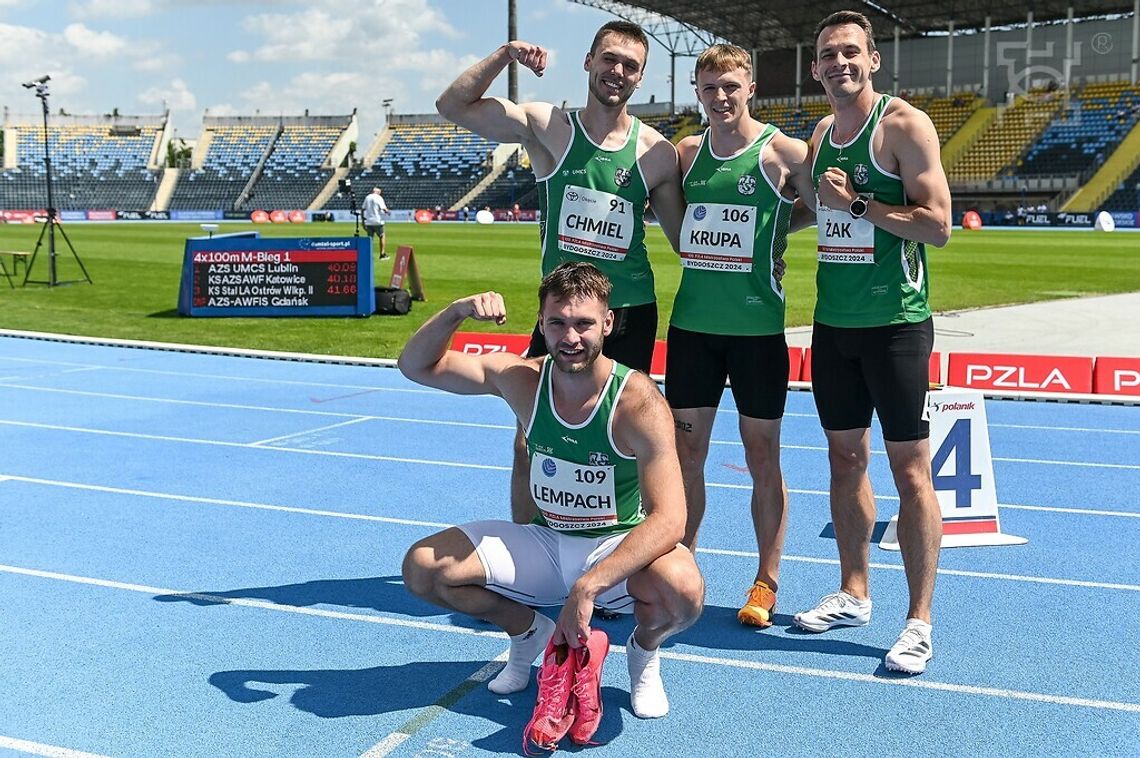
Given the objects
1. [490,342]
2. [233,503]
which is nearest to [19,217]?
[490,342]

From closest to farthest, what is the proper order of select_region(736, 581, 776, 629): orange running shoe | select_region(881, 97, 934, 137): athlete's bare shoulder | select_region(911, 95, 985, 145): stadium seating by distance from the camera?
1. select_region(881, 97, 934, 137): athlete's bare shoulder
2. select_region(736, 581, 776, 629): orange running shoe
3. select_region(911, 95, 985, 145): stadium seating

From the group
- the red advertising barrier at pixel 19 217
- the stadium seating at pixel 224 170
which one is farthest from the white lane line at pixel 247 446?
the stadium seating at pixel 224 170

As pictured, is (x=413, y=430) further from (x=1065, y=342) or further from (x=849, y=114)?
(x=1065, y=342)

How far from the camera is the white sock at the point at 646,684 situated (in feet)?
11.7

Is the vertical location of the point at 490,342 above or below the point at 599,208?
below

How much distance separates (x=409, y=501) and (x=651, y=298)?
2537 millimetres

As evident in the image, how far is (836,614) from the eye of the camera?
4.37 m

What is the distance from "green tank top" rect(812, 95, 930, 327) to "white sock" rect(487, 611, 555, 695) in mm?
1685

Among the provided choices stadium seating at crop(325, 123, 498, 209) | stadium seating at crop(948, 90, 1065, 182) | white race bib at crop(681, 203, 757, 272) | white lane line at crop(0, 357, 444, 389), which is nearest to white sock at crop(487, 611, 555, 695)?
white race bib at crop(681, 203, 757, 272)

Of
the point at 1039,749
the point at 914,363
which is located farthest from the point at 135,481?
the point at 1039,749

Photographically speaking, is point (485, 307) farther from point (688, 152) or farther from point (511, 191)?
point (511, 191)

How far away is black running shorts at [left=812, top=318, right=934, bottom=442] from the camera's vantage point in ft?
13.2

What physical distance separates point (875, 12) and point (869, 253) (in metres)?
53.8

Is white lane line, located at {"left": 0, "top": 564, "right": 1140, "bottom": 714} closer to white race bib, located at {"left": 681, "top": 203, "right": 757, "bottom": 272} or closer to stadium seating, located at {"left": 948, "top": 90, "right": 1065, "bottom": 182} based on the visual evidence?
white race bib, located at {"left": 681, "top": 203, "right": 757, "bottom": 272}
